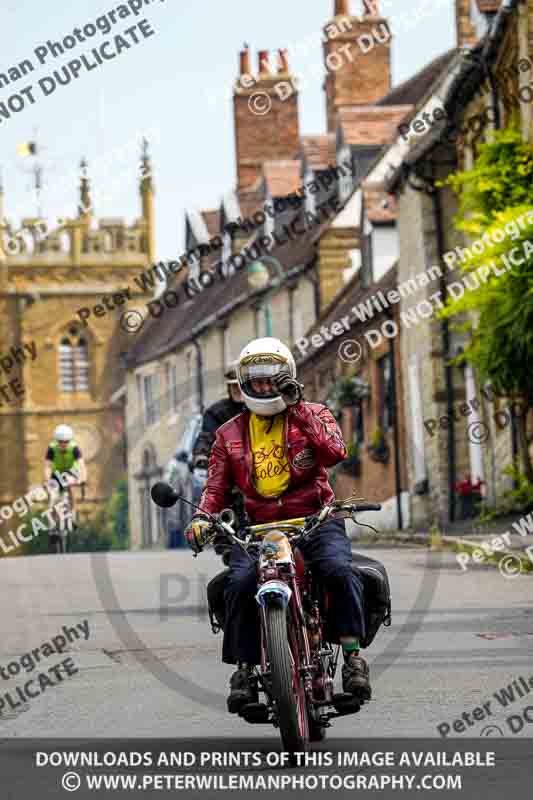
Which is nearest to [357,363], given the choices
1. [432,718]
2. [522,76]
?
[522,76]

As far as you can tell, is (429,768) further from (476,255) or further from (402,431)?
(402,431)

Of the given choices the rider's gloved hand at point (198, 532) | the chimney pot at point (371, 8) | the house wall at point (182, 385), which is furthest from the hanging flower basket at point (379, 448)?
the rider's gloved hand at point (198, 532)

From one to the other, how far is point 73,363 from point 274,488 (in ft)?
312

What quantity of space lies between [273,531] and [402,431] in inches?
1095

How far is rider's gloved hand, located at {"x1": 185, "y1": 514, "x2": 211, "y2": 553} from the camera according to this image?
782cm

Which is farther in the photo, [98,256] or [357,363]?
[98,256]

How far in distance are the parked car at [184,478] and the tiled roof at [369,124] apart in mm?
9849

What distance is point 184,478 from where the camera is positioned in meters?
27.8

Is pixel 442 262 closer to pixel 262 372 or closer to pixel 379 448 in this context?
pixel 379 448

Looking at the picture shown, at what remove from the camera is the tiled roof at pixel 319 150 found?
48188 mm

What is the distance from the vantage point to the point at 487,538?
870 inches

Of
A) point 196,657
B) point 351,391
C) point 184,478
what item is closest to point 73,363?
point 351,391

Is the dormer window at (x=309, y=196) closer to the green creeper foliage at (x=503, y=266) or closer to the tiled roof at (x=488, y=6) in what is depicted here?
the tiled roof at (x=488, y=6)

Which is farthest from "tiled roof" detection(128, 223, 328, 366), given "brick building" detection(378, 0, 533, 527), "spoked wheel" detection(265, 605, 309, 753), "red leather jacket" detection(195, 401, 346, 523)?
"spoked wheel" detection(265, 605, 309, 753)
